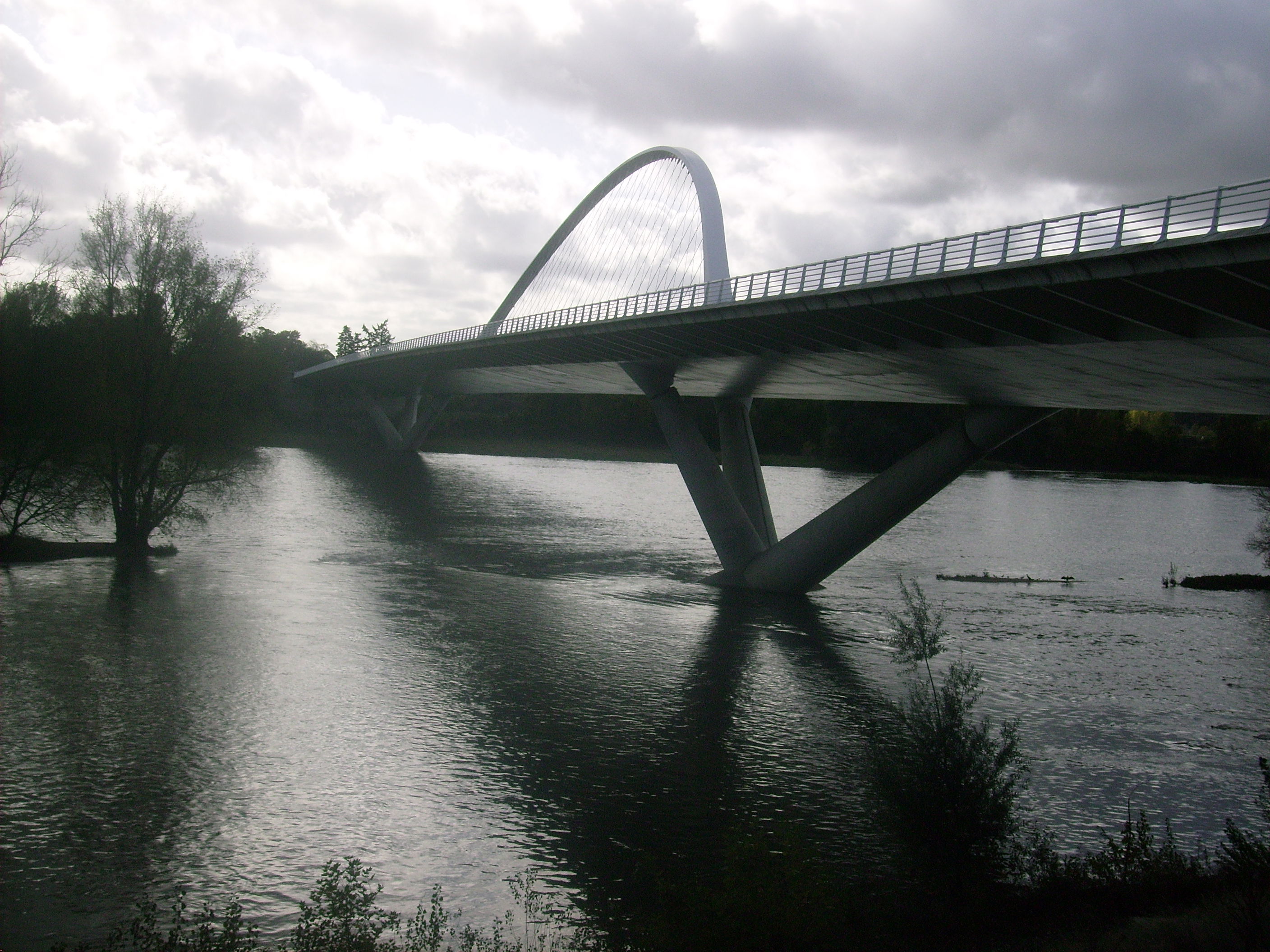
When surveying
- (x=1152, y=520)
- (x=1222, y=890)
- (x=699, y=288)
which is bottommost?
(x=1222, y=890)

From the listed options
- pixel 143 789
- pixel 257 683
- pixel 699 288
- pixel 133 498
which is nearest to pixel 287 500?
pixel 133 498

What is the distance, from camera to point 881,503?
26484 mm

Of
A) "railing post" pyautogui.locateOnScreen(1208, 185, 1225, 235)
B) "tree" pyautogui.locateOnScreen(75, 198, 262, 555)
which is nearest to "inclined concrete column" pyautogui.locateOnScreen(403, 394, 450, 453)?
"tree" pyautogui.locateOnScreen(75, 198, 262, 555)

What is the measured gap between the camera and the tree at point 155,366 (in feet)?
96.0

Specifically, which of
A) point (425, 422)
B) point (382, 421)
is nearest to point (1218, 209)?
point (425, 422)

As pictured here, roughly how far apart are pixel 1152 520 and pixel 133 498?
47018 millimetres

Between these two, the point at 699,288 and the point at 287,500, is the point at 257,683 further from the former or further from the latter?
the point at 287,500

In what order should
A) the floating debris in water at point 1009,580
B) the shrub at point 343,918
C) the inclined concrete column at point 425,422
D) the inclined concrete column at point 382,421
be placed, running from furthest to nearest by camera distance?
1. the inclined concrete column at point 382,421
2. the inclined concrete column at point 425,422
3. the floating debris in water at point 1009,580
4. the shrub at point 343,918

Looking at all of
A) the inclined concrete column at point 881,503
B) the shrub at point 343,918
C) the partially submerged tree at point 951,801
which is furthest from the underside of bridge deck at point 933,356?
the shrub at point 343,918

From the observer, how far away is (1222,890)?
885 cm

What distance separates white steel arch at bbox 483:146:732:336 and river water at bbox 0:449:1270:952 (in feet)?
32.2

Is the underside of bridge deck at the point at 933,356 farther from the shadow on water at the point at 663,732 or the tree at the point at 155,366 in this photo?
the tree at the point at 155,366

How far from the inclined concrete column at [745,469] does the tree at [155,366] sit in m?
15.1

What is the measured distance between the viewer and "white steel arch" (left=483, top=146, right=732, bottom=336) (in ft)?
144
